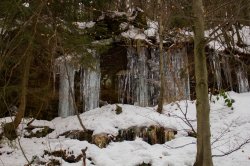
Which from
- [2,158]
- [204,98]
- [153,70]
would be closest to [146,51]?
[153,70]

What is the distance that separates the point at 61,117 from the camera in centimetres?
1184

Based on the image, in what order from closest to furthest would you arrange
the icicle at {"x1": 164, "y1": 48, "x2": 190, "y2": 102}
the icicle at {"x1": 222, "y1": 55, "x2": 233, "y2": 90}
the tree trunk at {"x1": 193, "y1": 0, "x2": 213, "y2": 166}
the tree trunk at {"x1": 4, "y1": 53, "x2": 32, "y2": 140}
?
the tree trunk at {"x1": 193, "y1": 0, "x2": 213, "y2": 166}, the tree trunk at {"x1": 4, "y1": 53, "x2": 32, "y2": 140}, the icicle at {"x1": 164, "y1": 48, "x2": 190, "y2": 102}, the icicle at {"x1": 222, "y1": 55, "x2": 233, "y2": 90}

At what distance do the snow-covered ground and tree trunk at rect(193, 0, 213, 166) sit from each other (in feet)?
7.60

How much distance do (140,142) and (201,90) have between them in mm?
4757

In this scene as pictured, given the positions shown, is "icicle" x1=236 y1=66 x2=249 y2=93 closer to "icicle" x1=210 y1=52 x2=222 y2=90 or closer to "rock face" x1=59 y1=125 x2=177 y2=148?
"icicle" x1=210 y1=52 x2=222 y2=90

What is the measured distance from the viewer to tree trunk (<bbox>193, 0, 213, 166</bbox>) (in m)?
4.73

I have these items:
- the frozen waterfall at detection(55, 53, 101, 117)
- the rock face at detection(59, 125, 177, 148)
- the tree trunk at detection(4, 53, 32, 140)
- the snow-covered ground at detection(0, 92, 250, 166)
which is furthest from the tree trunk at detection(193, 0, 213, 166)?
the frozen waterfall at detection(55, 53, 101, 117)

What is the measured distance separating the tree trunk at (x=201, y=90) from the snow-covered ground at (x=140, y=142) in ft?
7.60

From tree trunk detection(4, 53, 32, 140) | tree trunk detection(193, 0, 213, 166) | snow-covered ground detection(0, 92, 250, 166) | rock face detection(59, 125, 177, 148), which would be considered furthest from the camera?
rock face detection(59, 125, 177, 148)

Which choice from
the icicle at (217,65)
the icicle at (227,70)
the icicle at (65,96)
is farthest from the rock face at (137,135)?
the icicle at (227,70)

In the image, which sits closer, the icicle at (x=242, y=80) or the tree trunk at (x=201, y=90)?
the tree trunk at (x=201, y=90)

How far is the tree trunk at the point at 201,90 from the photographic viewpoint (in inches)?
186

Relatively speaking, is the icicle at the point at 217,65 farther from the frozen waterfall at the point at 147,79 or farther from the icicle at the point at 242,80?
the frozen waterfall at the point at 147,79

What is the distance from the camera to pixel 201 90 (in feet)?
16.2
